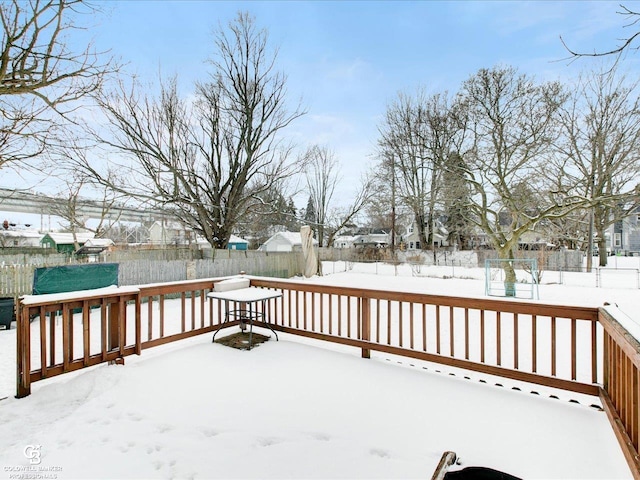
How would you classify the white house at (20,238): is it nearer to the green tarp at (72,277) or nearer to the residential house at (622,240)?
the green tarp at (72,277)

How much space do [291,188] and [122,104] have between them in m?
8.41

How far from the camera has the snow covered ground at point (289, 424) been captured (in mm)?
1886

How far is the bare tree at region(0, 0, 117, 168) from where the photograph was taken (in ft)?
9.87

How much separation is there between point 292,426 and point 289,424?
0.03 metres

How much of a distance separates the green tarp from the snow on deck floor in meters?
3.98

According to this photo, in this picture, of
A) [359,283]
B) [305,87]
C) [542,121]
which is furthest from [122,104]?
[542,121]

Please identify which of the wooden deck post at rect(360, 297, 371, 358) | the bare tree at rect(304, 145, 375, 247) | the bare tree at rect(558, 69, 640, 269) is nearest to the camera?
the wooden deck post at rect(360, 297, 371, 358)

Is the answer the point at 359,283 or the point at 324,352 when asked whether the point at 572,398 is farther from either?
the point at 359,283

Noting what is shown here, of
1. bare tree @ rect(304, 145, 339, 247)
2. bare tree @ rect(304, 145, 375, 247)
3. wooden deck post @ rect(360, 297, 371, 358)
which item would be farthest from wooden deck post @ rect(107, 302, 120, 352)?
bare tree @ rect(304, 145, 339, 247)

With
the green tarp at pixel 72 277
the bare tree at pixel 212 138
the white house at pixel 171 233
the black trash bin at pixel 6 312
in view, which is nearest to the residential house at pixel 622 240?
the bare tree at pixel 212 138

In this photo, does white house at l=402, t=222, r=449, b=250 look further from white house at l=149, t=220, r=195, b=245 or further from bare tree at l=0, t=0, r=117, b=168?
bare tree at l=0, t=0, r=117, b=168

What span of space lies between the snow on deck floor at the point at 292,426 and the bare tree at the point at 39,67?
2793mm

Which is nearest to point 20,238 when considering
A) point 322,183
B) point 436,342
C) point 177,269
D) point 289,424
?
point 322,183

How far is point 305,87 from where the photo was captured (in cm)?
1162
